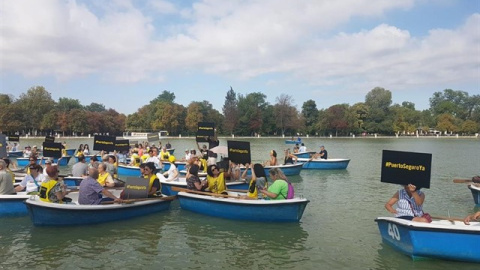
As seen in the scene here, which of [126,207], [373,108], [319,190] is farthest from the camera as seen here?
[373,108]

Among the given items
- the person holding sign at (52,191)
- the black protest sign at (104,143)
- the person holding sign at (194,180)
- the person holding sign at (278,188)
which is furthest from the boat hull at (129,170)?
the person holding sign at (278,188)

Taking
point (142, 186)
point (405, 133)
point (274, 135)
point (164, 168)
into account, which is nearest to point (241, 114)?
point (274, 135)

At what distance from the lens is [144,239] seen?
10867 millimetres

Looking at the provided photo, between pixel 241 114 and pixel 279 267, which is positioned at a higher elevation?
pixel 241 114

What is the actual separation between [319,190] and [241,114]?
310 ft

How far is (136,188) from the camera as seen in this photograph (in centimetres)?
1293

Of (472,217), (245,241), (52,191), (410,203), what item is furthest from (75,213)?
(472,217)

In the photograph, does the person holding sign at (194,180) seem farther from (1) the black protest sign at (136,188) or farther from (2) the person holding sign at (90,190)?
(2) the person holding sign at (90,190)

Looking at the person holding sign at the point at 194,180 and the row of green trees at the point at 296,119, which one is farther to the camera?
the row of green trees at the point at 296,119

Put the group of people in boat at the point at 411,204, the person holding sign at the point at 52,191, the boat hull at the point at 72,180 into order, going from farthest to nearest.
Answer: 1. the boat hull at the point at 72,180
2. the person holding sign at the point at 52,191
3. the group of people in boat at the point at 411,204

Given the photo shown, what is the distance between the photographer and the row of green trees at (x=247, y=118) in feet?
328

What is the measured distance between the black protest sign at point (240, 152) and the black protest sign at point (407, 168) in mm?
6237

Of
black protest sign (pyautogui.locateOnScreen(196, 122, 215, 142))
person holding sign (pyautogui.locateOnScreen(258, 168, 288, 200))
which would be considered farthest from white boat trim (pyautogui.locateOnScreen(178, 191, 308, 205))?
black protest sign (pyautogui.locateOnScreen(196, 122, 215, 142))

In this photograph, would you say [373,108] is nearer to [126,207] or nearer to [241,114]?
[241,114]
